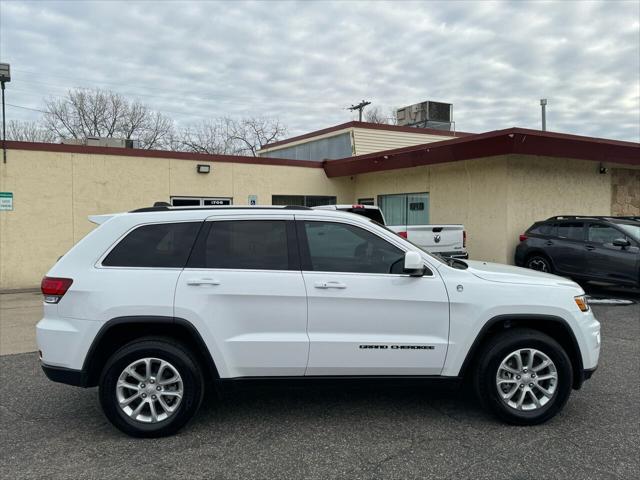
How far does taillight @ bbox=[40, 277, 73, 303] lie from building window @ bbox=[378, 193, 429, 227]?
11.1m

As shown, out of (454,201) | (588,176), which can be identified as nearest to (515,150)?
(454,201)

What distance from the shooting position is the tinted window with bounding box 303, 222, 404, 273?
410 centimetres

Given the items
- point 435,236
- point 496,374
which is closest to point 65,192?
point 435,236

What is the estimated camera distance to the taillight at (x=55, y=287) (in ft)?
12.8

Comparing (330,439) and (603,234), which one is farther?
(603,234)

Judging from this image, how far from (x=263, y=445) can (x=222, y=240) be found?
5.31ft

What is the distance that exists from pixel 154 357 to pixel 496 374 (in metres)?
2.70

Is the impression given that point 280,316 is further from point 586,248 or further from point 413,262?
point 586,248

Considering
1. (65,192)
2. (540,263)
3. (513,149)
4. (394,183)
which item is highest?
(513,149)

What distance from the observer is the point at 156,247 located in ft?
13.4

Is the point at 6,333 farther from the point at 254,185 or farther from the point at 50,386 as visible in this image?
the point at 254,185

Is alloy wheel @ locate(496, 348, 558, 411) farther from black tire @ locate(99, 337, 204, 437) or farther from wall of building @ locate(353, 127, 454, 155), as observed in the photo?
wall of building @ locate(353, 127, 454, 155)

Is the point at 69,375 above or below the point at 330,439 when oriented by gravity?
above

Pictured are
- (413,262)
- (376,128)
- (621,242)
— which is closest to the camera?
(413,262)
